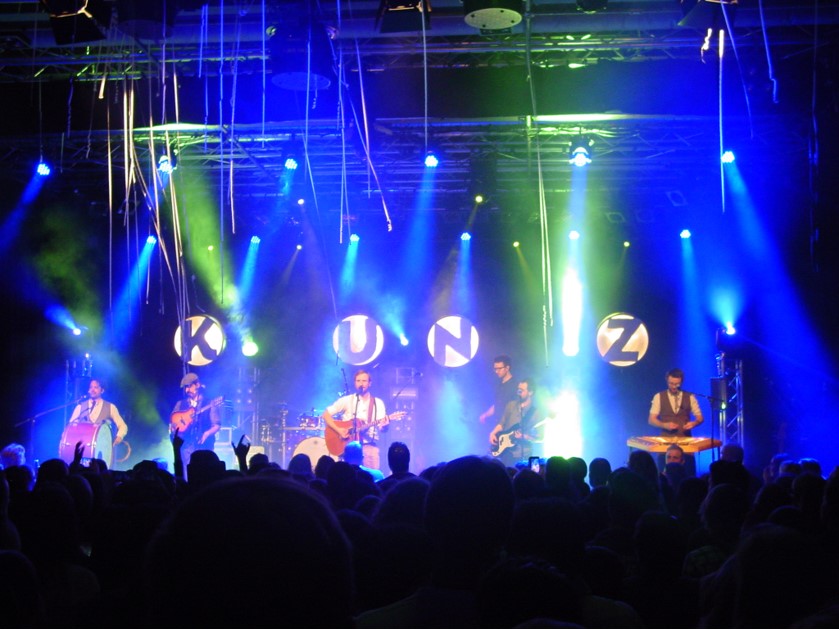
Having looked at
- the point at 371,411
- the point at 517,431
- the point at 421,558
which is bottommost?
the point at 517,431

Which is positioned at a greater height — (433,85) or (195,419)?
(433,85)

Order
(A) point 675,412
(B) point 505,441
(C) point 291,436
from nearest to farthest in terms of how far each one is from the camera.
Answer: (A) point 675,412, (B) point 505,441, (C) point 291,436

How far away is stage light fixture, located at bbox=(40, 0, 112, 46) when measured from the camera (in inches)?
310

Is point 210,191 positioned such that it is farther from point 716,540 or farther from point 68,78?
point 716,540

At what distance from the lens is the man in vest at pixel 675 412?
1232 cm

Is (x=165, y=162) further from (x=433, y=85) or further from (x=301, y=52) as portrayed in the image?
(x=301, y=52)

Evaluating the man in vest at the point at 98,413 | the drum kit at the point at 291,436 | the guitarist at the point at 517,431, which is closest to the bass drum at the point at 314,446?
the drum kit at the point at 291,436

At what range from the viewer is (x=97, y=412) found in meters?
14.7

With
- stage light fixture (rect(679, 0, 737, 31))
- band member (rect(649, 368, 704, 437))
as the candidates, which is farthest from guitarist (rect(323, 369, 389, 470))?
stage light fixture (rect(679, 0, 737, 31))

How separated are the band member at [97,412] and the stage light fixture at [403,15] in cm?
913

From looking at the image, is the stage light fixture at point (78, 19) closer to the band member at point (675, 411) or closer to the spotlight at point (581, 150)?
the spotlight at point (581, 150)

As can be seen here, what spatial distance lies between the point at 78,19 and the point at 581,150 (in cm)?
664

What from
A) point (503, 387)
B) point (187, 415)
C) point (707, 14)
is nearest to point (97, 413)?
point (187, 415)

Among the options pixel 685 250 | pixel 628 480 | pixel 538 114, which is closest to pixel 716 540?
pixel 628 480
